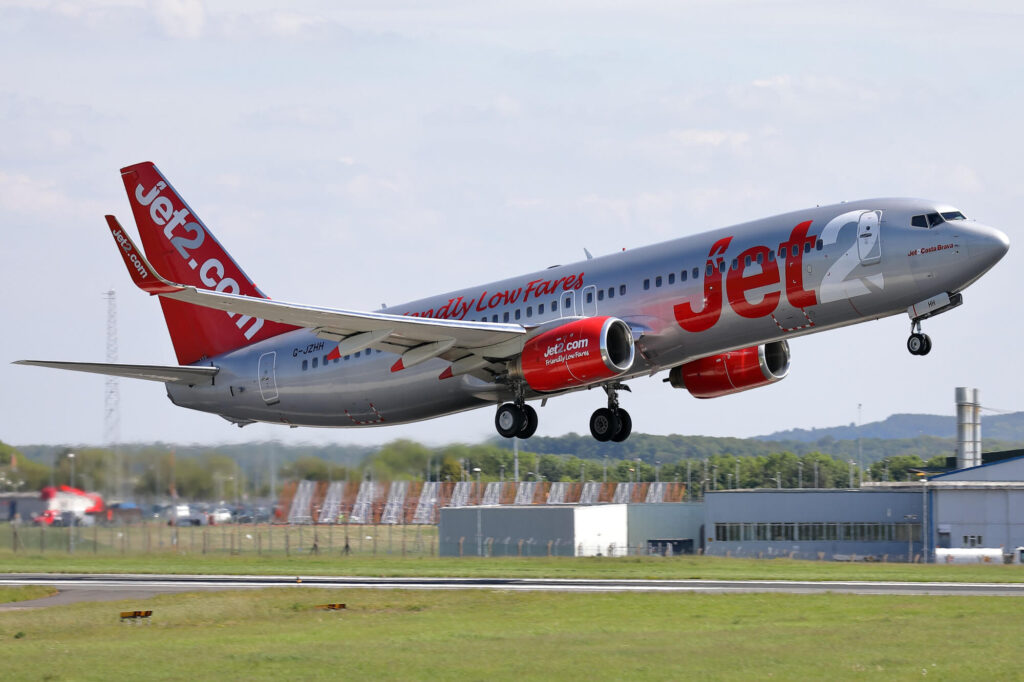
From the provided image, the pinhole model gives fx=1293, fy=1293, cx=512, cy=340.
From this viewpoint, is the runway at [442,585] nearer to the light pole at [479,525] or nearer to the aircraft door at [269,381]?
the aircraft door at [269,381]

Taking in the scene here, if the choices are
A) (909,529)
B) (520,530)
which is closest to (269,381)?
(520,530)

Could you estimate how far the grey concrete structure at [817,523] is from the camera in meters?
89.8

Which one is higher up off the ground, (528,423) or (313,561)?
(528,423)

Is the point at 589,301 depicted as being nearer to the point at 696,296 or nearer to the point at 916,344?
the point at 696,296

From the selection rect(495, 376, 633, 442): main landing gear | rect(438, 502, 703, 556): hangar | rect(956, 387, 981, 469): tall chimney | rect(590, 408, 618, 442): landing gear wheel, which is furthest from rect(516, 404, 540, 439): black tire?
rect(956, 387, 981, 469): tall chimney

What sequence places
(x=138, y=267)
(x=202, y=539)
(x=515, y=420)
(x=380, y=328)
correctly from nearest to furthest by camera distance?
(x=138, y=267) → (x=380, y=328) → (x=515, y=420) → (x=202, y=539)

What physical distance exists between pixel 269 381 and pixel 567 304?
12.6 m

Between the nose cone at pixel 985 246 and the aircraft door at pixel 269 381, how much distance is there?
24.7m

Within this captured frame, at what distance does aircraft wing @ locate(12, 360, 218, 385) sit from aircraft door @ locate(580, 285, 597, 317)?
1567cm

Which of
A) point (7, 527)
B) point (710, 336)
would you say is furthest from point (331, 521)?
point (710, 336)

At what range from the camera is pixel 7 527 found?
6216 centimetres

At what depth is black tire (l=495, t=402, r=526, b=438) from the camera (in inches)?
1688

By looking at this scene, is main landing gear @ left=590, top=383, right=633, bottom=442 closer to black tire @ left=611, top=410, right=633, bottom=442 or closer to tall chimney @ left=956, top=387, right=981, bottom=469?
black tire @ left=611, top=410, right=633, bottom=442

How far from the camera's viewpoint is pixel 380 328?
3944 centimetres
